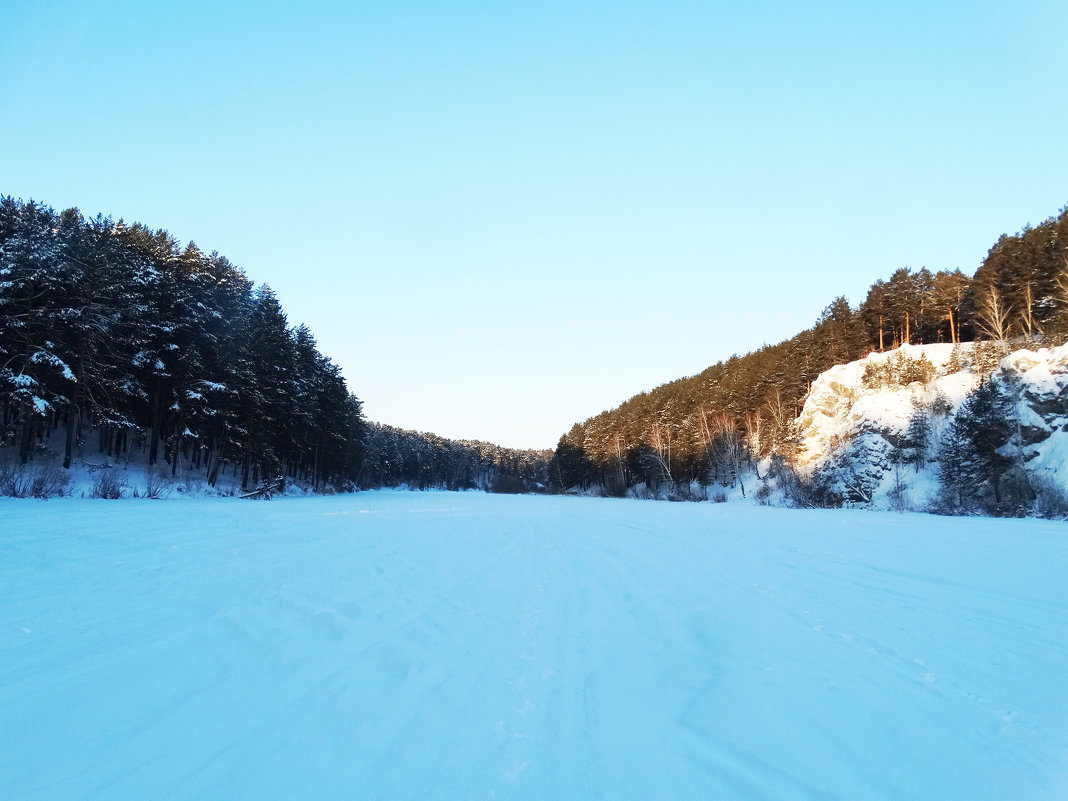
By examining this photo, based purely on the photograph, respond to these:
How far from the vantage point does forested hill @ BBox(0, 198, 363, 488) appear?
71.9 ft

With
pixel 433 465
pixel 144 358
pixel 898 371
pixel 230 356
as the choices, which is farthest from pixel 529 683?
pixel 433 465

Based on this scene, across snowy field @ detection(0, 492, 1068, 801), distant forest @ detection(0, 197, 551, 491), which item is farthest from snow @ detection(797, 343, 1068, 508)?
distant forest @ detection(0, 197, 551, 491)

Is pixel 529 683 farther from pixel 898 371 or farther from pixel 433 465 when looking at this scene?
pixel 433 465

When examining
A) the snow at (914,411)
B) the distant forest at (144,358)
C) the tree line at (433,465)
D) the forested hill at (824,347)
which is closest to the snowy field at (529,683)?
the distant forest at (144,358)

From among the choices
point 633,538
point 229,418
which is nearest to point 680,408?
point 229,418

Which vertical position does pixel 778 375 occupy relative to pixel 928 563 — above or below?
above

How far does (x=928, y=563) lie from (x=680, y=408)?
6410cm

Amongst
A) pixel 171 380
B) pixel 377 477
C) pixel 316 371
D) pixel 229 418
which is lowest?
pixel 377 477

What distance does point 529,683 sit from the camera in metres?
3.27

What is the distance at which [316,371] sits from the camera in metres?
46.9

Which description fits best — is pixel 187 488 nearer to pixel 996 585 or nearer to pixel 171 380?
pixel 171 380

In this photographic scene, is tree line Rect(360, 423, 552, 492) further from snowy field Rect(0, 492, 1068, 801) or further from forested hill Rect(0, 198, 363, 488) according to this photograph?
snowy field Rect(0, 492, 1068, 801)

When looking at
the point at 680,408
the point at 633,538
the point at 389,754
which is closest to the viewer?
the point at 389,754

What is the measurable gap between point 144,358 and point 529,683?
32129 mm
